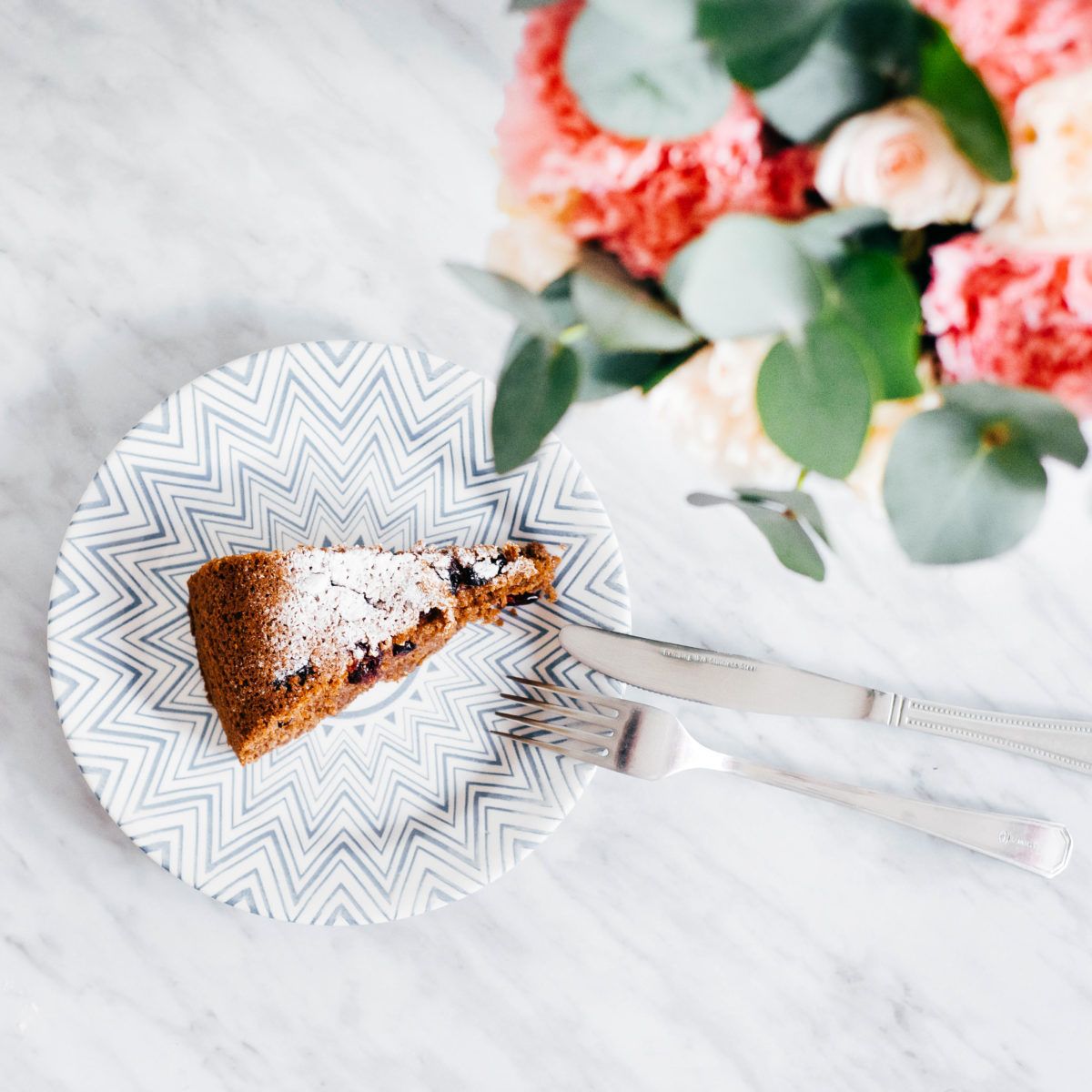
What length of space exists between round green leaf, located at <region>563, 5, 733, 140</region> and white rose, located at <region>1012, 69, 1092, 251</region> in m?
0.08

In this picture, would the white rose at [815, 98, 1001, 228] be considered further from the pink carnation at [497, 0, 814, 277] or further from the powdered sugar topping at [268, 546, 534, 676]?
the powdered sugar topping at [268, 546, 534, 676]

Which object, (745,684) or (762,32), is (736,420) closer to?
(762,32)

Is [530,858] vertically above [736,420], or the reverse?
[736,420]

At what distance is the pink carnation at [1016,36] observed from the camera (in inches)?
9.2

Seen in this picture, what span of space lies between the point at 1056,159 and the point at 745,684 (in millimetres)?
560

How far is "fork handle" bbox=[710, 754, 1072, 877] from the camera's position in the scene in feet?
2.64

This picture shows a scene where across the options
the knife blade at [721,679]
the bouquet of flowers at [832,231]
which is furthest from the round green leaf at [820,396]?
the knife blade at [721,679]

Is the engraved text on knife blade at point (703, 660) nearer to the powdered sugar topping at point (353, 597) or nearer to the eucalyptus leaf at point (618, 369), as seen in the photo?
the powdered sugar topping at point (353, 597)

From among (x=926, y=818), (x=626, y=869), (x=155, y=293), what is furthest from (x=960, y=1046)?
(x=155, y=293)

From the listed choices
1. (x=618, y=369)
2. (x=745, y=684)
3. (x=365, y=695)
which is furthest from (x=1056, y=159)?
(x=365, y=695)

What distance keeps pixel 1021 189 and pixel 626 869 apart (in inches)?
28.7

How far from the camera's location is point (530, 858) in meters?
0.86

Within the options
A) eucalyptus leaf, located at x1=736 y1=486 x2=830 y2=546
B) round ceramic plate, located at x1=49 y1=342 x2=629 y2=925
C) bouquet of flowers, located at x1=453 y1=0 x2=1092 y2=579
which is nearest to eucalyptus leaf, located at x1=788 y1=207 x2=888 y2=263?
bouquet of flowers, located at x1=453 y1=0 x2=1092 y2=579

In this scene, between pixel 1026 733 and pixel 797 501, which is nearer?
pixel 797 501
